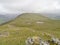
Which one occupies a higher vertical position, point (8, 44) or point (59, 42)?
point (59, 42)

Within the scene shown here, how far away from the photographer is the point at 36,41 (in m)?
47.0

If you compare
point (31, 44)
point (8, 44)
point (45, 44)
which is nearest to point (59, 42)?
point (45, 44)

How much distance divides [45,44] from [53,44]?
522 cm

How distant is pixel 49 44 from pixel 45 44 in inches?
124

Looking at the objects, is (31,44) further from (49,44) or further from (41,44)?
(49,44)

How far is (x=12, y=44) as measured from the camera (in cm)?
6400

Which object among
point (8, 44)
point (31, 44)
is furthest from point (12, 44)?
point (31, 44)

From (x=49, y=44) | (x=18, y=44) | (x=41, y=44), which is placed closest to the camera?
(x=41, y=44)

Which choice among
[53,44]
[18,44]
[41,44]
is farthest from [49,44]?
[18,44]

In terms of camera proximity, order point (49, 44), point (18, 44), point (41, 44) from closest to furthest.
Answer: point (41, 44)
point (49, 44)
point (18, 44)

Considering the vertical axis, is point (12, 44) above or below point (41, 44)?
below

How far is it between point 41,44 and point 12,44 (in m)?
20.9

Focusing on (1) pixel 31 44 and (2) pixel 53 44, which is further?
(2) pixel 53 44

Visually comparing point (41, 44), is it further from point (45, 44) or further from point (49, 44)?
point (49, 44)
